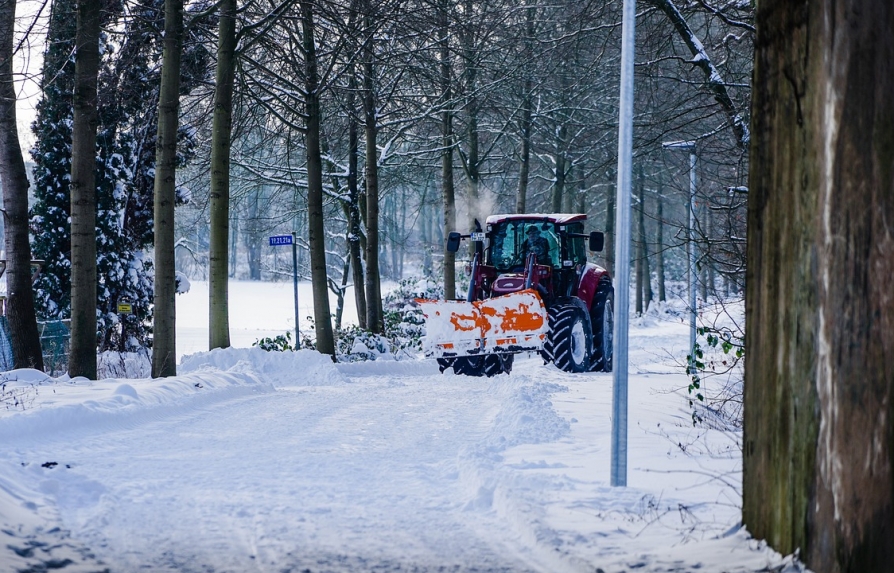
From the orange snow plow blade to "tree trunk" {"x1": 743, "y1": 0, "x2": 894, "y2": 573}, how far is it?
10.6 meters

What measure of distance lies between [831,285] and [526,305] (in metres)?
11.1

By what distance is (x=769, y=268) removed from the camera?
436 centimetres

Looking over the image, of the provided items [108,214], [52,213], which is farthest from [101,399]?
[52,213]

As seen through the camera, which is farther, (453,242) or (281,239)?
(281,239)

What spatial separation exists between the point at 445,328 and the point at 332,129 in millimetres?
10651

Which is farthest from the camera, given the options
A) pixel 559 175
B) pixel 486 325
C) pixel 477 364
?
pixel 559 175

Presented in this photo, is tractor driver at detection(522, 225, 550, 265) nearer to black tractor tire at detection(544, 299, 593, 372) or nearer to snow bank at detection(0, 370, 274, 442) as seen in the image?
black tractor tire at detection(544, 299, 593, 372)

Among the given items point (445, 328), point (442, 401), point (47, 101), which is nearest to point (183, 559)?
point (442, 401)

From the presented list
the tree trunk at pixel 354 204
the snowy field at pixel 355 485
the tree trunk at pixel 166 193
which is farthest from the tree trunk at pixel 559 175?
the snowy field at pixel 355 485

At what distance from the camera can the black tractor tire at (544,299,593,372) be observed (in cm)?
1523

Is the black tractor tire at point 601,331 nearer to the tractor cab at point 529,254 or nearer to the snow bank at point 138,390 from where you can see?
the tractor cab at point 529,254

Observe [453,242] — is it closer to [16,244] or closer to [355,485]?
[16,244]

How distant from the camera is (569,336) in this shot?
50.0 ft

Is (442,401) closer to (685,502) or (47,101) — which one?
(685,502)
